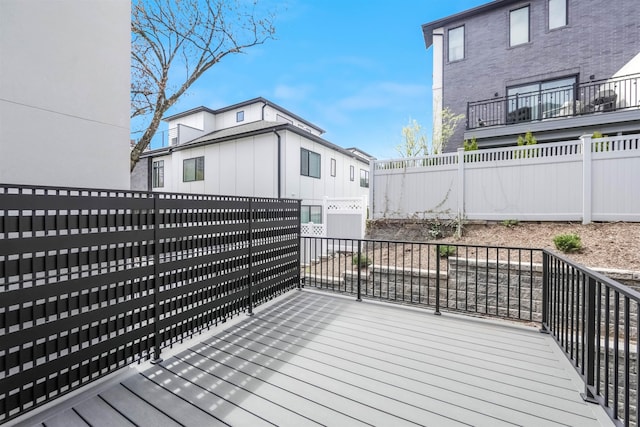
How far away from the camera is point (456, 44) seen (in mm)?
11133

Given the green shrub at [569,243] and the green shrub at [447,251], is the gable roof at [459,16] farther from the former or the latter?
the green shrub at [447,251]

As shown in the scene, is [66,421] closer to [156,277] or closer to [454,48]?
[156,277]

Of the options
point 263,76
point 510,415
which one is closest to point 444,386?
point 510,415

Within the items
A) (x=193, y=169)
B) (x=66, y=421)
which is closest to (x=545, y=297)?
(x=66, y=421)

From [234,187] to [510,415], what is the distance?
10214mm

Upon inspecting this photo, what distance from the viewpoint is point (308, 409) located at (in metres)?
1.87

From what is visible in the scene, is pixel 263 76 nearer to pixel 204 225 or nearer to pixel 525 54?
pixel 525 54

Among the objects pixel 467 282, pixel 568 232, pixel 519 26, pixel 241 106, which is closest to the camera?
pixel 467 282

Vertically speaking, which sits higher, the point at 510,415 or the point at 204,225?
the point at 204,225

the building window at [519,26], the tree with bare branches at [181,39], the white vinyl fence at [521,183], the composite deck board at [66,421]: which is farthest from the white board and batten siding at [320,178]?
the composite deck board at [66,421]

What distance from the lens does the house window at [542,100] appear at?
29.7 ft

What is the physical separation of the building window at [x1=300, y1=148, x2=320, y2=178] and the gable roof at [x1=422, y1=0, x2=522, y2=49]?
652 cm

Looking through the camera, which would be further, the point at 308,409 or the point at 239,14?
the point at 239,14

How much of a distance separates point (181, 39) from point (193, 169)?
496 cm
